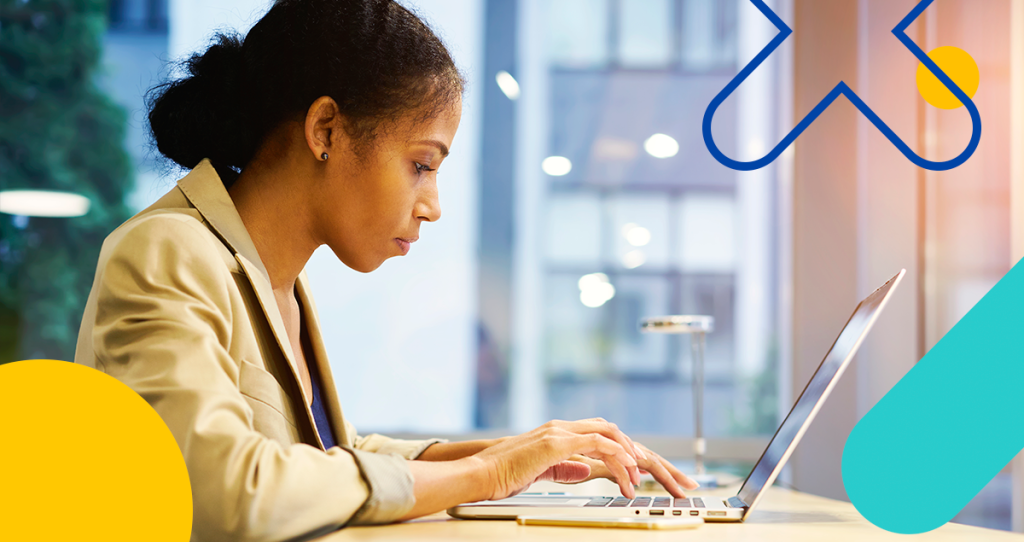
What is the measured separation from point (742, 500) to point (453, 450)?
A: 41 cm

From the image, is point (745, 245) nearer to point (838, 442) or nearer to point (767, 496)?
point (838, 442)

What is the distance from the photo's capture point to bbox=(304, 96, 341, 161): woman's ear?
957 millimetres

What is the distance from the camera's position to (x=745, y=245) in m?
2.06

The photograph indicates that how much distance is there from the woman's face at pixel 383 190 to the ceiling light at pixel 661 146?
115 cm

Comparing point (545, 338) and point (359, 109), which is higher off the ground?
point (359, 109)

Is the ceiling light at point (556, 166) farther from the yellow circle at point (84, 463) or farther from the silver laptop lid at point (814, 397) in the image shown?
the yellow circle at point (84, 463)

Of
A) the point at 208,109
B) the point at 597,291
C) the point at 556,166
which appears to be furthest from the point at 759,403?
the point at 208,109

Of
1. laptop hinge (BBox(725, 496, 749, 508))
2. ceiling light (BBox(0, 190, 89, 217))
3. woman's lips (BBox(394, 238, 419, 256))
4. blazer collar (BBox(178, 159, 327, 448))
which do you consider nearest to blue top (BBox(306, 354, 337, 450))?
blazer collar (BBox(178, 159, 327, 448))

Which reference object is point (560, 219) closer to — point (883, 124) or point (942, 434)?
point (883, 124)

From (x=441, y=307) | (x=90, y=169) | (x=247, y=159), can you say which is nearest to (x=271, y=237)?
(x=247, y=159)

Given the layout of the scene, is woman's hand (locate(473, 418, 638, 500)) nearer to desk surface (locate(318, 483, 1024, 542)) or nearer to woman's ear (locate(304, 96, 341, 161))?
desk surface (locate(318, 483, 1024, 542))

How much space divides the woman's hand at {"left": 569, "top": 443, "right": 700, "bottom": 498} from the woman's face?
397 millimetres

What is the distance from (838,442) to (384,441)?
119 cm

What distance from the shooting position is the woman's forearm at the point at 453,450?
109 cm
